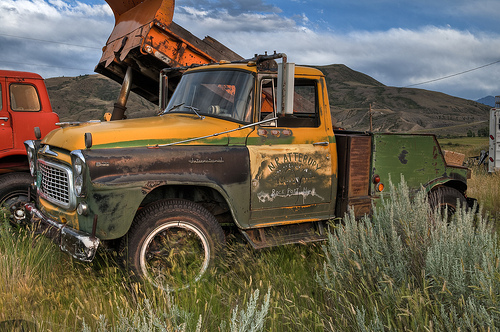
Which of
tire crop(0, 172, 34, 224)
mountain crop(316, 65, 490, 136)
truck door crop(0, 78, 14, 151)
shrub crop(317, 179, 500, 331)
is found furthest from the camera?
mountain crop(316, 65, 490, 136)

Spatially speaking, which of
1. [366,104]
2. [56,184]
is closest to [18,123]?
[56,184]

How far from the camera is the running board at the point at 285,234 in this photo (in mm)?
4746

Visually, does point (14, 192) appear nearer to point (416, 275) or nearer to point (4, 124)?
point (4, 124)

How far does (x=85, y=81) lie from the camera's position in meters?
97.0

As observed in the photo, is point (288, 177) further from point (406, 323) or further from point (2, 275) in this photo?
point (2, 275)

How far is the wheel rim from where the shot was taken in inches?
162

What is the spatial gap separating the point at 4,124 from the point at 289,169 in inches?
179

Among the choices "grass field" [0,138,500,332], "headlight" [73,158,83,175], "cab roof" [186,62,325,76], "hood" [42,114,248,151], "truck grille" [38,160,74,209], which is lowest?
"grass field" [0,138,500,332]

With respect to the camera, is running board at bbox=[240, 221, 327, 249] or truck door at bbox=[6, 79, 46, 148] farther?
truck door at bbox=[6, 79, 46, 148]

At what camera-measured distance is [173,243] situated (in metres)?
4.23

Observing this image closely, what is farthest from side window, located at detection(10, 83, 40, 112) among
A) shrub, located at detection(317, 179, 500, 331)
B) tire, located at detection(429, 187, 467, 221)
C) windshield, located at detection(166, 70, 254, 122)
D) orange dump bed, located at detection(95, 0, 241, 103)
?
tire, located at detection(429, 187, 467, 221)

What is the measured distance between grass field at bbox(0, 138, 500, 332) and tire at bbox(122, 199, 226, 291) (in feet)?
0.54

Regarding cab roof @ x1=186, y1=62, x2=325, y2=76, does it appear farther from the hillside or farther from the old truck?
the hillside

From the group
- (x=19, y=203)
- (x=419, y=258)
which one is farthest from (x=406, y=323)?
(x=19, y=203)
